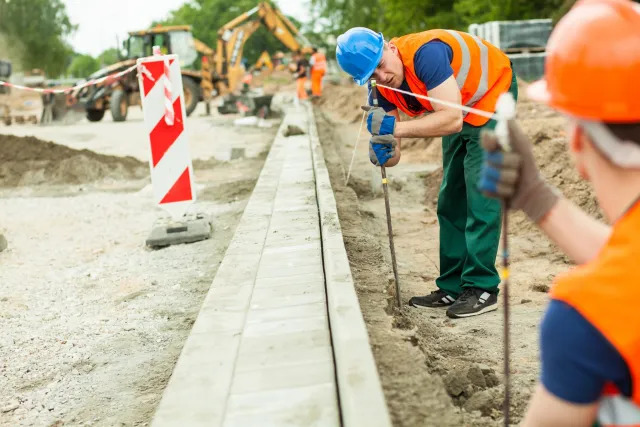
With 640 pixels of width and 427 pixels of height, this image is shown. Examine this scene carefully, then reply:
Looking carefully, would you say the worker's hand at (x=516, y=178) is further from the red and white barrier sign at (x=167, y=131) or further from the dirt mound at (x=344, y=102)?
the dirt mound at (x=344, y=102)

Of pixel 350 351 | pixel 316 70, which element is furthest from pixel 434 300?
pixel 316 70

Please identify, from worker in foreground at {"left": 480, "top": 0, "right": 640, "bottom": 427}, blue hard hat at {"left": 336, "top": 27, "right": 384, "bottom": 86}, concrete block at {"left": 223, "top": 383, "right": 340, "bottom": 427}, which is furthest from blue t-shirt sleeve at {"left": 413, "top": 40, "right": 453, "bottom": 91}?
worker in foreground at {"left": 480, "top": 0, "right": 640, "bottom": 427}

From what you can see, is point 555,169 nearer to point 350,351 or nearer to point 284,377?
point 350,351

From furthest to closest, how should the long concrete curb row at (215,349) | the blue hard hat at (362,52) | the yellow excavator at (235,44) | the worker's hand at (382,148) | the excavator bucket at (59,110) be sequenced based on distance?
1. the yellow excavator at (235,44)
2. the excavator bucket at (59,110)
3. the worker's hand at (382,148)
4. the blue hard hat at (362,52)
5. the long concrete curb row at (215,349)

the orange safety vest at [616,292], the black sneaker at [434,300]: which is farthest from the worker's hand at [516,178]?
the black sneaker at [434,300]

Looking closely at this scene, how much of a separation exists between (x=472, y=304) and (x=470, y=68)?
4.62 feet

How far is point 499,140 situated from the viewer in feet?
5.56

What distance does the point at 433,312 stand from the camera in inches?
180

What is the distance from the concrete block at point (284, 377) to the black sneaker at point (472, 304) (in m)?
1.62

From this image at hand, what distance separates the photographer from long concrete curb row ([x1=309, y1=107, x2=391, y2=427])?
2382 millimetres

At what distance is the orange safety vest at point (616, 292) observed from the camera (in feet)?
4.46

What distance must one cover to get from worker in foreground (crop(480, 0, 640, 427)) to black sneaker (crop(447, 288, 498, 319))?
8.94 feet

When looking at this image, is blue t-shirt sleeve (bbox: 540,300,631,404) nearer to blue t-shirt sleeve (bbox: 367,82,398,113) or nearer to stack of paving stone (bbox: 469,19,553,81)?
blue t-shirt sleeve (bbox: 367,82,398,113)

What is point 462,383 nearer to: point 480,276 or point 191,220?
point 480,276
